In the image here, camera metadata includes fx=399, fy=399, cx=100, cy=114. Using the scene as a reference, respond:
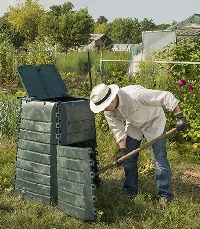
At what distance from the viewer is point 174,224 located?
367 cm

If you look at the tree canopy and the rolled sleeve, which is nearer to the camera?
the rolled sleeve

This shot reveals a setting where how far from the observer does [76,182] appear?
3.72 m

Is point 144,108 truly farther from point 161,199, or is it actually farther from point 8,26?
point 8,26

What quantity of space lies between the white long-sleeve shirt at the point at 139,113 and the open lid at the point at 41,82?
2.46 feet

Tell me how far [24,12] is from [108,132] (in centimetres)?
3874

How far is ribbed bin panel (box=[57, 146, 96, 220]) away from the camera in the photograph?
363 centimetres

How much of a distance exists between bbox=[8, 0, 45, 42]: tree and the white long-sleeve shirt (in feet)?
131

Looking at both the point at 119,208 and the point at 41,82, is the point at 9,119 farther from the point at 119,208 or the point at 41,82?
the point at 119,208

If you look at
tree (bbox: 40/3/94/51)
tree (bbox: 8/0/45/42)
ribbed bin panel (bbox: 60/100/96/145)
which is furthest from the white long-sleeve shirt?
tree (bbox: 8/0/45/42)

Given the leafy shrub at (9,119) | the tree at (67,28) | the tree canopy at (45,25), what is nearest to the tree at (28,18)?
the tree canopy at (45,25)

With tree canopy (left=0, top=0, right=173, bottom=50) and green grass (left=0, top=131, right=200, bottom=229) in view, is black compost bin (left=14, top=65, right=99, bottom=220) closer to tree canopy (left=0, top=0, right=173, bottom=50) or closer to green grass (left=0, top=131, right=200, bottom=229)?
green grass (left=0, top=131, right=200, bottom=229)

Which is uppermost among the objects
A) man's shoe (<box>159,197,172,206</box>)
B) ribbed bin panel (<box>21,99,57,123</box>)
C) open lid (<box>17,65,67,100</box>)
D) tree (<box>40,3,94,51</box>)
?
tree (<box>40,3,94,51</box>)

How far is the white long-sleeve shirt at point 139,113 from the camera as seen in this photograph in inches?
148

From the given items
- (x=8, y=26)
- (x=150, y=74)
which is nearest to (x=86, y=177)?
(x=150, y=74)
